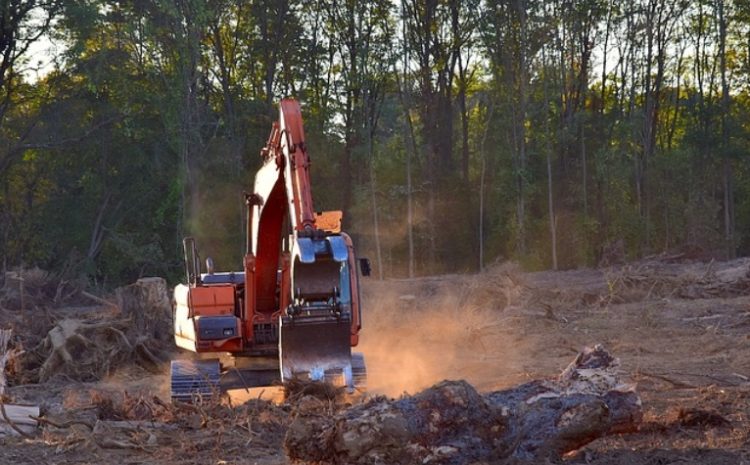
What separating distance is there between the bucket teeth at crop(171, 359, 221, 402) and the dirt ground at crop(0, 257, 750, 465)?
1.54ft

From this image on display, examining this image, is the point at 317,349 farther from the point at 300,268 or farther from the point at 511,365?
the point at 511,365

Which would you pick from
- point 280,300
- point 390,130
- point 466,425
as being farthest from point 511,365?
point 390,130

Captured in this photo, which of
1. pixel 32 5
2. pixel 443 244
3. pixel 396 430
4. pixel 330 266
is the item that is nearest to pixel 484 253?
pixel 443 244

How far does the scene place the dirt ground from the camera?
346 inches

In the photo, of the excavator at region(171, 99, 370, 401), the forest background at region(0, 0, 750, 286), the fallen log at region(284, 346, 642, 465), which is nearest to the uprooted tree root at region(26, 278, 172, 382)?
the excavator at region(171, 99, 370, 401)

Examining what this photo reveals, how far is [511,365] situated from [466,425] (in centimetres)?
874

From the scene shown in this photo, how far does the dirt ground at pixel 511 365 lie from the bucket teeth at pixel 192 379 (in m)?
0.47

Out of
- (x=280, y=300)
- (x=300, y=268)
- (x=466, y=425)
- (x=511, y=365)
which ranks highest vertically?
(x=300, y=268)

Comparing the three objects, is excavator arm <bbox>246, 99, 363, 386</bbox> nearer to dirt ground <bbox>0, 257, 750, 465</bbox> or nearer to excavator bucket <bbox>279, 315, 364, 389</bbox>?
excavator bucket <bbox>279, 315, 364, 389</bbox>

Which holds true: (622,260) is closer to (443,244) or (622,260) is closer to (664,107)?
(443,244)

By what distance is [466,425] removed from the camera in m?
7.64

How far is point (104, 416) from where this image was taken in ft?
34.5

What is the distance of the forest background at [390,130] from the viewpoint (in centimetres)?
3544

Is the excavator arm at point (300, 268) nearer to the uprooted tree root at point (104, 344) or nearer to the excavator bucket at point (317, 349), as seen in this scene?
the excavator bucket at point (317, 349)
